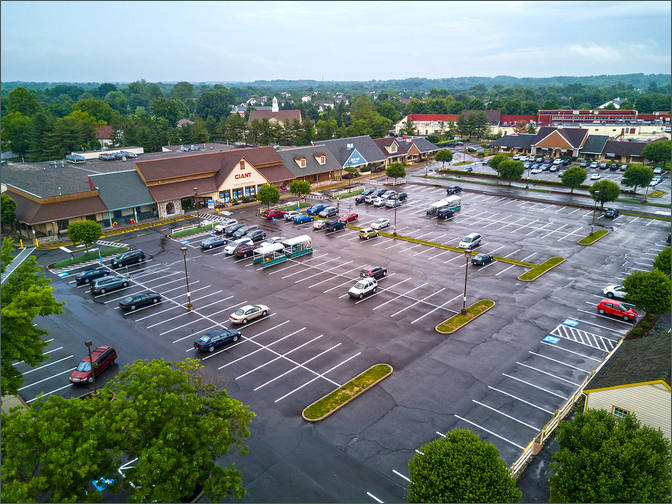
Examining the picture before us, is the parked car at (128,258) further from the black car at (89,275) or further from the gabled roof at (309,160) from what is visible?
the gabled roof at (309,160)

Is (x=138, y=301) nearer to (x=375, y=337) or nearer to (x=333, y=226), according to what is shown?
(x=375, y=337)

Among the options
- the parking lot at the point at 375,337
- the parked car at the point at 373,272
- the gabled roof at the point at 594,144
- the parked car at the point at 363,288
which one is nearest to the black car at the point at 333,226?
the parking lot at the point at 375,337

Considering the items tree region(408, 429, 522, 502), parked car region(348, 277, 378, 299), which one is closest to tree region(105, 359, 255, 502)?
tree region(408, 429, 522, 502)

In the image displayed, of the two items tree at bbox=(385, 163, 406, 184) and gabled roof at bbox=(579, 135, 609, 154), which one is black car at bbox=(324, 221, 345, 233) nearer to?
tree at bbox=(385, 163, 406, 184)

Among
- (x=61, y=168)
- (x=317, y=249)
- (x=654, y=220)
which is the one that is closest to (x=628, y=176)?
(x=654, y=220)

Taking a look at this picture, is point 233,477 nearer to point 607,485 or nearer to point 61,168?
point 607,485

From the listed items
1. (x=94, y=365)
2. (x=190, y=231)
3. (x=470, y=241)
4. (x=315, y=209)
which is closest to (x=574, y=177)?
(x=470, y=241)
